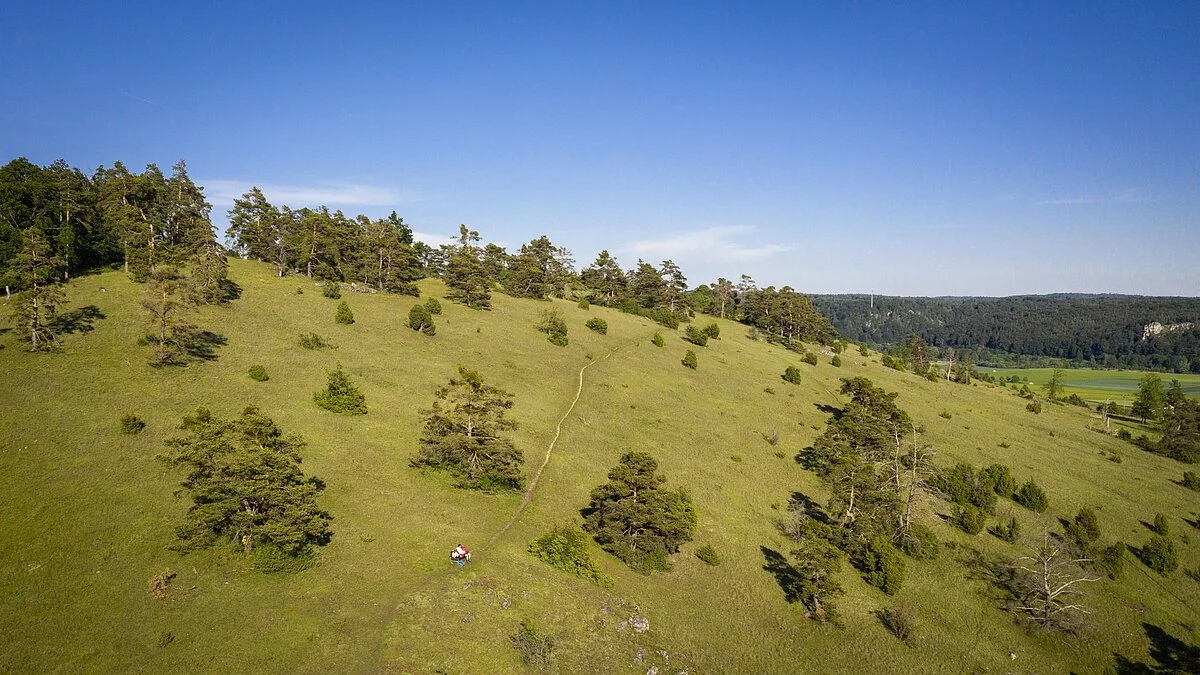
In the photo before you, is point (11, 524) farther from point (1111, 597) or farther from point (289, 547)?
point (1111, 597)

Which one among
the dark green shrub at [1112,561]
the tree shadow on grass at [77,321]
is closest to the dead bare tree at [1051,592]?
the dark green shrub at [1112,561]

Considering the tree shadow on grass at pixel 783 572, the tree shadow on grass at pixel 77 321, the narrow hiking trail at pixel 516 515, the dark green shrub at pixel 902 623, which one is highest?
the tree shadow on grass at pixel 77 321

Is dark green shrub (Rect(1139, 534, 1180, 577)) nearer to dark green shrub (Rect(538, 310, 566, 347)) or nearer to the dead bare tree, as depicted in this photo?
the dead bare tree

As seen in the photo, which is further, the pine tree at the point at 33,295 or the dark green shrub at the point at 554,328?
the dark green shrub at the point at 554,328

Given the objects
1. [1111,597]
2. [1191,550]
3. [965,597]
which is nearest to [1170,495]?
[1191,550]

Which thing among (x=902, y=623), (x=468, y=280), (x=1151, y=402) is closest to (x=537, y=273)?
(x=468, y=280)

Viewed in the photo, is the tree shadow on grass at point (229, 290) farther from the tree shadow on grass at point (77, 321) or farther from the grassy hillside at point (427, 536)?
the tree shadow on grass at point (77, 321)
